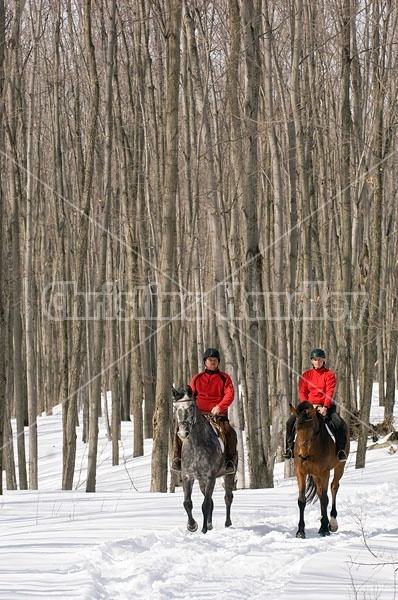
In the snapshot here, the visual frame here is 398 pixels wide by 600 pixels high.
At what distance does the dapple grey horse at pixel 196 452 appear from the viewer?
817 cm

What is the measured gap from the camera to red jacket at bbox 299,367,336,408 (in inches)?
373

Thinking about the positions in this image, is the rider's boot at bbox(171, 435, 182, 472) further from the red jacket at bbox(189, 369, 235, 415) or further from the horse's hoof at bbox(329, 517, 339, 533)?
the horse's hoof at bbox(329, 517, 339, 533)

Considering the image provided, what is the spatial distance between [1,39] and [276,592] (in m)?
8.93

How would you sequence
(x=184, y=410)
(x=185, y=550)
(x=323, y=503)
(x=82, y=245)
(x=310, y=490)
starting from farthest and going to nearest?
1. (x=82, y=245)
2. (x=310, y=490)
3. (x=323, y=503)
4. (x=184, y=410)
5. (x=185, y=550)

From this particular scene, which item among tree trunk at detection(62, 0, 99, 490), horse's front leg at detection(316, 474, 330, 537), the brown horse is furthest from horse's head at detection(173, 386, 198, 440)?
tree trunk at detection(62, 0, 99, 490)

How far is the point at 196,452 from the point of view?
8.55 m

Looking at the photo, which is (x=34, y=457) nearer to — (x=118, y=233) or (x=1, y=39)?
(x=1, y=39)

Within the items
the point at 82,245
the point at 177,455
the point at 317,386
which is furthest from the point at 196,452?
the point at 82,245

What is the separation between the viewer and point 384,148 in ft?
49.9

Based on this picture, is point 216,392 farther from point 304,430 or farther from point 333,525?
point 333,525

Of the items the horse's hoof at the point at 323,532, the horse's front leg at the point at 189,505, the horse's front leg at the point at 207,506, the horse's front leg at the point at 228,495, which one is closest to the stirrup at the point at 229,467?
the horse's front leg at the point at 228,495

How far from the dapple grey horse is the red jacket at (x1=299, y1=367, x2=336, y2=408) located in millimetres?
1303

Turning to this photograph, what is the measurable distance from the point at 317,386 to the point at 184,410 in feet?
6.90

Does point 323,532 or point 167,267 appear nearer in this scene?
point 323,532
